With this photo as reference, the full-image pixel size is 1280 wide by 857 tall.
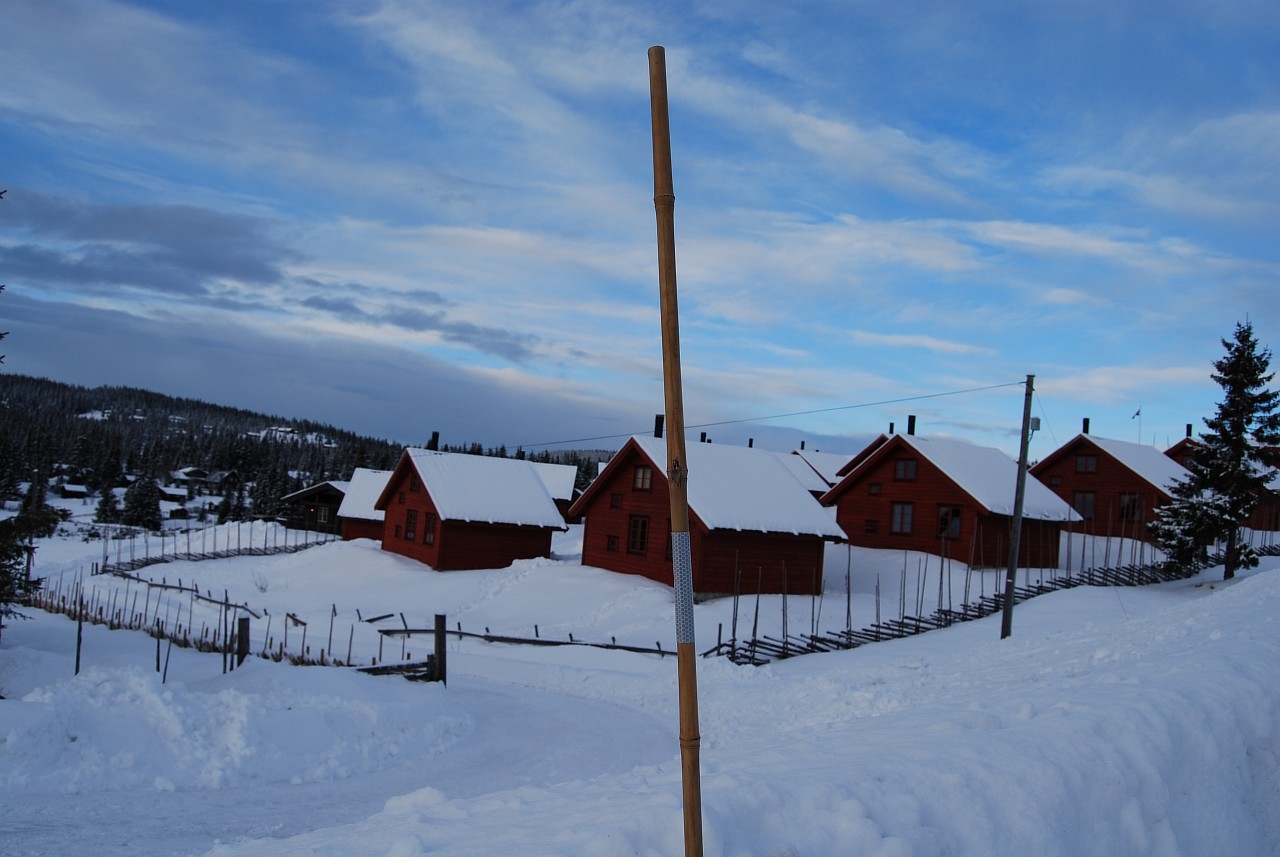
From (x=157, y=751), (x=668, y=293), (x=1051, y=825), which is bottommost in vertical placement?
(x=157, y=751)

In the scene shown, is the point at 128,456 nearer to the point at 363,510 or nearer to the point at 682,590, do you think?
the point at 363,510

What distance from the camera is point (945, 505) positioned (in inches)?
1690

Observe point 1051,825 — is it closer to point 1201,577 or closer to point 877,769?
point 877,769

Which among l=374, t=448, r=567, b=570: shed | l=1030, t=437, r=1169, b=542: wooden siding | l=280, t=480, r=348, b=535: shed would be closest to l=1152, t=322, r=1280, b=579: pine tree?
l=1030, t=437, r=1169, b=542: wooden siding

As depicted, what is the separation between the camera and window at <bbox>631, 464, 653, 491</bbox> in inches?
1543

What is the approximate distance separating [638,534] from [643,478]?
2.46 metres

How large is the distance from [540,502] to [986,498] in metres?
22.9

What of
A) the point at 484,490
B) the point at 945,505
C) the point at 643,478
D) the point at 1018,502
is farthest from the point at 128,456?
the point at 1018,502

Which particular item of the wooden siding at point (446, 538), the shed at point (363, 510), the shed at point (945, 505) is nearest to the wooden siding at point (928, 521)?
the shed at point (945, 505)

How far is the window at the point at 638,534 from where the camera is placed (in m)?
38.8

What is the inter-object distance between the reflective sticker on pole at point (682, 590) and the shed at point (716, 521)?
93.6 feet

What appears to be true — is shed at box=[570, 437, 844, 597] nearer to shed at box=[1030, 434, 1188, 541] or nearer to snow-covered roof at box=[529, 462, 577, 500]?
shed at box=[1030, 434, 1188, 541]

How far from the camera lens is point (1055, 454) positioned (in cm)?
5569

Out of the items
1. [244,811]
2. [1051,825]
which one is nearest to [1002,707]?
[1051,825]
